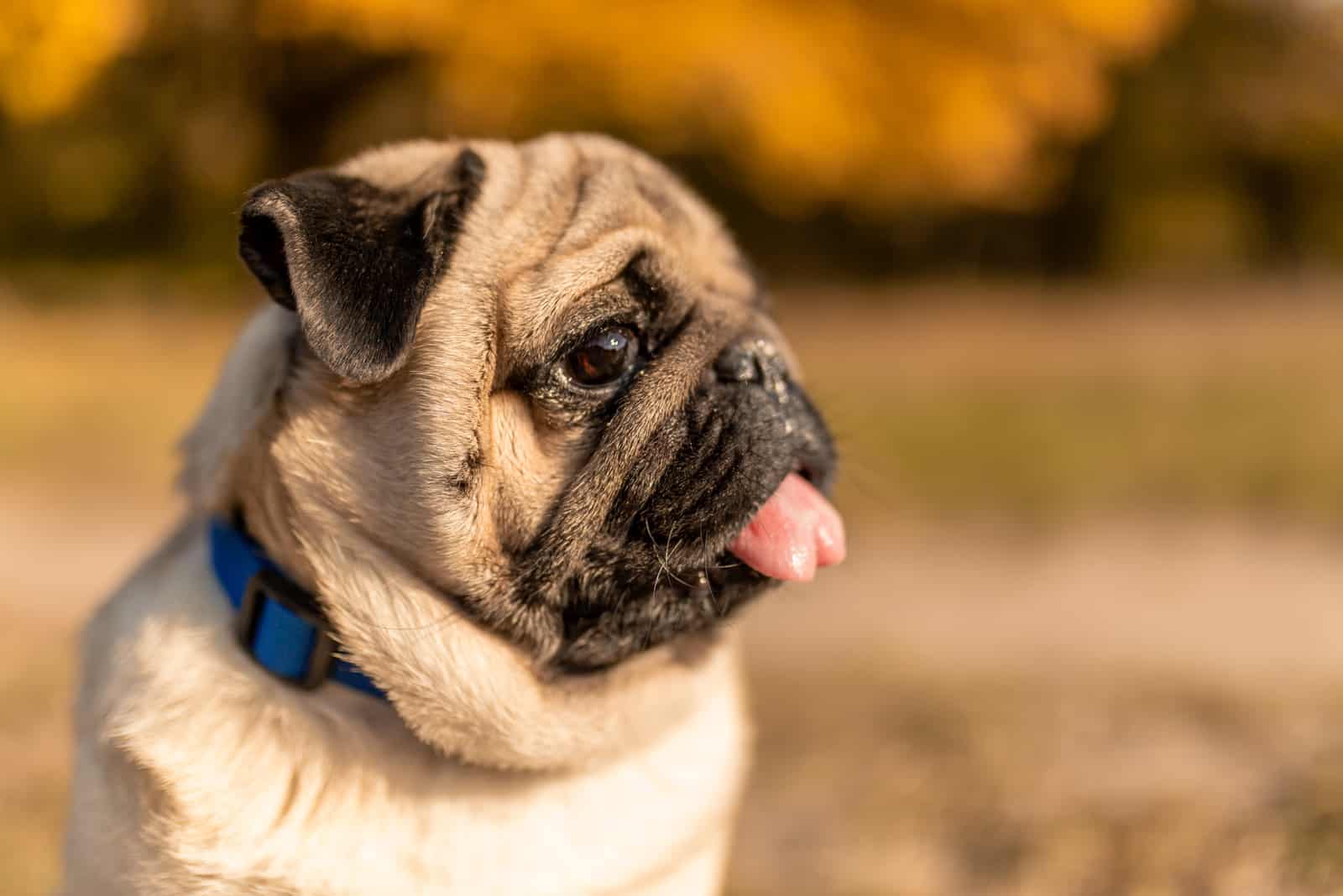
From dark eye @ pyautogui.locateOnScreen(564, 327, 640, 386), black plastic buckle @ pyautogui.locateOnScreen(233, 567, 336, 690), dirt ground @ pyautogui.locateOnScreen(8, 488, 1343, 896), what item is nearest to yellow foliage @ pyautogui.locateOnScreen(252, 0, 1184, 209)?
dirt ground @ pyautogui.locateOnScreen(8, 488, 1343, 896)

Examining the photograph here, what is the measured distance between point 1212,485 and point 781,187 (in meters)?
5.60

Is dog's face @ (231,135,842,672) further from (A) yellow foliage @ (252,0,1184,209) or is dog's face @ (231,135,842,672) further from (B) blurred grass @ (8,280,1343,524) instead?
(A) yellow foliage @ (252,0,1184,209)

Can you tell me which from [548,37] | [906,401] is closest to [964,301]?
[906,401]

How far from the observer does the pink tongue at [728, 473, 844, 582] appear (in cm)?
285

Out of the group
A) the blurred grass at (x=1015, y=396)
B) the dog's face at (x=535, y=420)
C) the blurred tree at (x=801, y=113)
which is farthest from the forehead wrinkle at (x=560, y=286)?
the blurred tree at (x=801, y=113)

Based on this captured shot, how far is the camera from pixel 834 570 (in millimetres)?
7715

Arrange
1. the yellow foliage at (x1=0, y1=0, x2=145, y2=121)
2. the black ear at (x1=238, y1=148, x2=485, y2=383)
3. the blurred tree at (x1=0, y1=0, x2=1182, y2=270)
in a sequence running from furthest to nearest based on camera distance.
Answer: the blurred tree at (x1=0, y1=0, x2=1182, y2=270) < the yellow foliage at (x1=0, y1=0, x2=145, y2=121) < the black ear at (x1=238, y1=148, x2=485, y2=383)

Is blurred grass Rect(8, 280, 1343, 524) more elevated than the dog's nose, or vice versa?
the dog's nose

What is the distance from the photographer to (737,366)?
9.61 feet

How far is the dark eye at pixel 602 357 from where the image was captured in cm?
282

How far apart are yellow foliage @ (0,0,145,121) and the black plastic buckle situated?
185 inches

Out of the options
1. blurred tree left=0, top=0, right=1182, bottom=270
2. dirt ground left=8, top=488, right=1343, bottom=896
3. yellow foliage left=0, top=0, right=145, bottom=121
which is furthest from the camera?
blurred tree left=0, top=0, right=1182, bottom=270

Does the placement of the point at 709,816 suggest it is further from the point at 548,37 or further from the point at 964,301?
the point at 964,301

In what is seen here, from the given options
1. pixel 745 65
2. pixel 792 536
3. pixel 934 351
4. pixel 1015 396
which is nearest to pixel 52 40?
pixel 745 65
